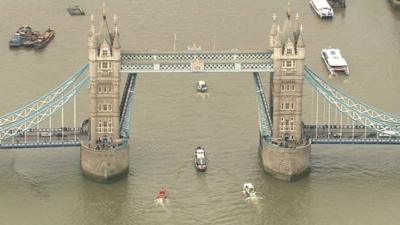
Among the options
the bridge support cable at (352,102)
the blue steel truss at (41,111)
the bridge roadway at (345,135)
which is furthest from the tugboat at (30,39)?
the bridge roadway at (345,135)

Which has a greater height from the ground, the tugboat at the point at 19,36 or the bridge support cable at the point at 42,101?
the tugboat at the point at 19,36

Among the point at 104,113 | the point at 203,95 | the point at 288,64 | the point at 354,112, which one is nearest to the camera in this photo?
the point at 288,64

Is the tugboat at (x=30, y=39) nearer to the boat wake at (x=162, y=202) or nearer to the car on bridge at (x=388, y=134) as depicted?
the boat wake at (x=162, y=202)

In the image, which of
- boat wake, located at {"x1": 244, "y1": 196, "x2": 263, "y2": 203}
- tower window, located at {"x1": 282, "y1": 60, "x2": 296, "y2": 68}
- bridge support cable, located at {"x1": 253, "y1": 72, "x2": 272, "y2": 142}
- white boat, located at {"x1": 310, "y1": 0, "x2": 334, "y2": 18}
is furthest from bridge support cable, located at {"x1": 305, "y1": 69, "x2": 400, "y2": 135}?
white boat, located at {"x1": 310, "y1": 0, "x2": 334, "y2": 18}

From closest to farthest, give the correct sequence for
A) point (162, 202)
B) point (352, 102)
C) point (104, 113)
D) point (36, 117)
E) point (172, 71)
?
point (162, 202)
point (172, 71)
point (104, 113)
point (36, 117)
point (352, 102)

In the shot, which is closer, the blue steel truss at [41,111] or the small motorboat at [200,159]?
the blue steel truss at [41,111]

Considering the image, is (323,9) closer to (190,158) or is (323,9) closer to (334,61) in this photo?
(334,61)

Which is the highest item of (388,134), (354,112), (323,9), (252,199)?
(323,9)

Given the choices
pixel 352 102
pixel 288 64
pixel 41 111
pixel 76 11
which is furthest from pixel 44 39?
pixel 288 64
